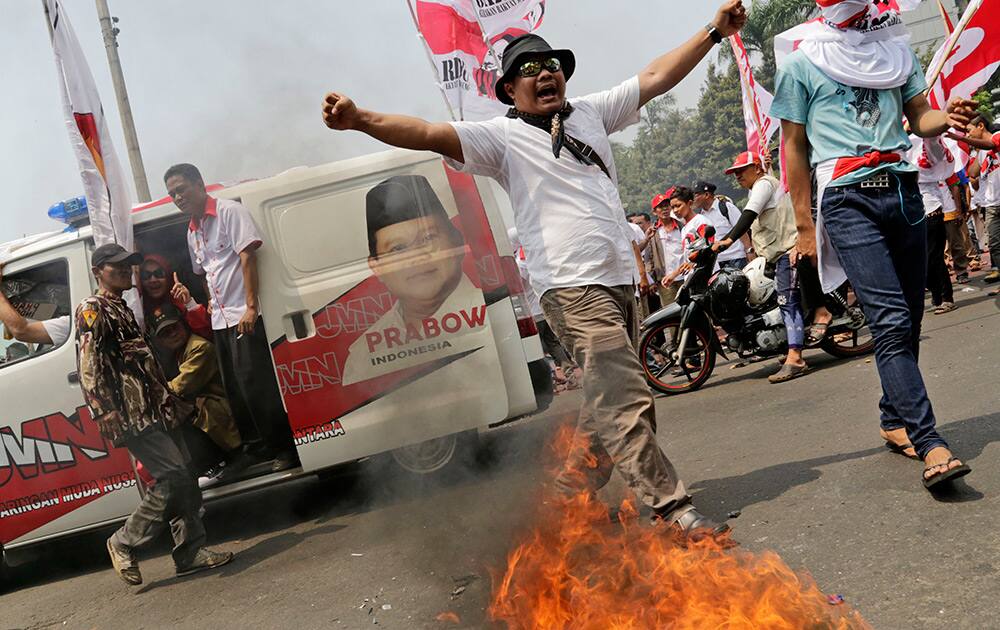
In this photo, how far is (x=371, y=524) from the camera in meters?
5.27

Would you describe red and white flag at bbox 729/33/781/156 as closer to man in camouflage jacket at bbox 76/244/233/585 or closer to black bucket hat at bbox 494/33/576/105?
black bucket hat at bbox 494/33/576/105

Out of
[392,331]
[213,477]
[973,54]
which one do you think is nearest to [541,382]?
[392,331]

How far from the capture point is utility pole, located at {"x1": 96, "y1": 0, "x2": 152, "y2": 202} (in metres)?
3.85

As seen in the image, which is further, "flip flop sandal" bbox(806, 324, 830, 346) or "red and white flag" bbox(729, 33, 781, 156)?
"red and white flag" bbox(729, 33, 781, 156)

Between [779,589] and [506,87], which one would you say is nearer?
[779,589]

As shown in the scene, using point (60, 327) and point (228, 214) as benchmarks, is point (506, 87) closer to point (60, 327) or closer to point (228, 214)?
point (228, 214)

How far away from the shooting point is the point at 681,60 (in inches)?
153

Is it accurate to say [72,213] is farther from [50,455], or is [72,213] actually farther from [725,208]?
[725,208]

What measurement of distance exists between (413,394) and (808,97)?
111 inches

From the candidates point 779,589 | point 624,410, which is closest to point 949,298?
point 624,410

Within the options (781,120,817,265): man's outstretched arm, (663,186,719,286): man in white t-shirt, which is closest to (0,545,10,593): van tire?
(781,120,817,265): man's outstretched arm

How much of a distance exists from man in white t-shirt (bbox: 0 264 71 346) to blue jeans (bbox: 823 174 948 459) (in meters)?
4.47

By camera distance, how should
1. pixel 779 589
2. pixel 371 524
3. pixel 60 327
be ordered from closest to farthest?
pixel 779 589 → pixel 371 524 → pixel 60 327

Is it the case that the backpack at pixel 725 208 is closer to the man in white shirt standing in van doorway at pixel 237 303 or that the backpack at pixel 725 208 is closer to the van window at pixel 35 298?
the man in white shirt standing in van doorway at pixel 237 303
